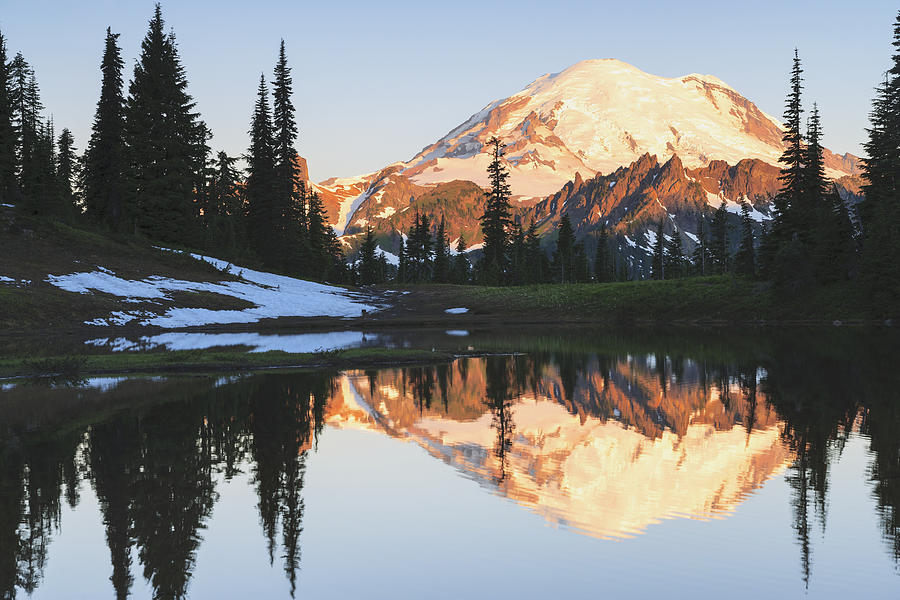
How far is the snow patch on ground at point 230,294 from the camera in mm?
52000

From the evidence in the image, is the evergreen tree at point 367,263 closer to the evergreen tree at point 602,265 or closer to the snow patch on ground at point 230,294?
the evergreen tree at point 602,265

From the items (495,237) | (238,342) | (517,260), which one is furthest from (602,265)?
(238,342)

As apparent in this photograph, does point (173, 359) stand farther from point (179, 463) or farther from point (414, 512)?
point (414, 512)

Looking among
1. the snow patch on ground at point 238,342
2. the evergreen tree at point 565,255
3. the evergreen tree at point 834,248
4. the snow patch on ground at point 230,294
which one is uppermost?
the evergreen tree at point 565,255

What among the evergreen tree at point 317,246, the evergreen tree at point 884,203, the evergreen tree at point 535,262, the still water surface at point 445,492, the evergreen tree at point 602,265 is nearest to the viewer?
the still water surface at point 445,492

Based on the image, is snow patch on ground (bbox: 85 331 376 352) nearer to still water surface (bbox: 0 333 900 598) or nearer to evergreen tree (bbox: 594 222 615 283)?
still water surface (bbox: 0 333 900 598)

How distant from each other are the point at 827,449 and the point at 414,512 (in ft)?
30.3

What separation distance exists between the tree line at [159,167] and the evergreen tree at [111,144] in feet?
0.35

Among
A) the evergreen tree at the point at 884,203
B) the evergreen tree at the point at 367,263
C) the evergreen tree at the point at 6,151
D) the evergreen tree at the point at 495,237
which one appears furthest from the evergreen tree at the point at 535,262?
the evergreen tree at the point at 6,151

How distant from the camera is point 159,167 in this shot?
78.8 metres

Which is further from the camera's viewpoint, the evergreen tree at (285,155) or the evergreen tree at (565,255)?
the evergreen tree at (565,255)

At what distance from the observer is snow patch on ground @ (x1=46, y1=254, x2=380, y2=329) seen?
171 ft

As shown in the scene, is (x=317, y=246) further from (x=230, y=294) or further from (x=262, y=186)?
(x=230, y=294)

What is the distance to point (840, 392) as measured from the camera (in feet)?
78.1
